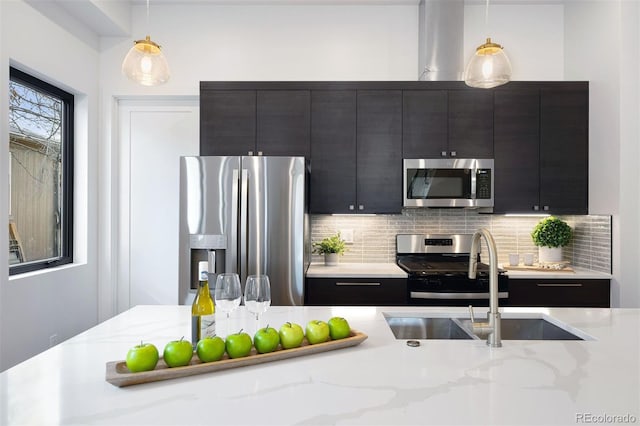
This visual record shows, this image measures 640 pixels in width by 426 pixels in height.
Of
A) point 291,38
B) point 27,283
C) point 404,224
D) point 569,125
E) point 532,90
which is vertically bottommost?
point 27,283

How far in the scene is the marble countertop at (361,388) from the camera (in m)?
0.97

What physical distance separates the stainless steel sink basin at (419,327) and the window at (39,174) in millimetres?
2523

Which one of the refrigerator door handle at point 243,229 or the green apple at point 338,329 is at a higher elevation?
the refrigerator door handle at point 243,229

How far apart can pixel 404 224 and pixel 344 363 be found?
2654mm

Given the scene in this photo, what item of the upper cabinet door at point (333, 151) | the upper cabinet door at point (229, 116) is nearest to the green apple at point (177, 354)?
the upper cabinet door at point (333, 151)

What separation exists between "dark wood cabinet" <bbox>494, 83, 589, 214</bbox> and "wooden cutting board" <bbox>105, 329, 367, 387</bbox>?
102 inches

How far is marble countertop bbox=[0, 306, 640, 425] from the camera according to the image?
0.97 meters

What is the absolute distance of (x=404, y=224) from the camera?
3.84 m

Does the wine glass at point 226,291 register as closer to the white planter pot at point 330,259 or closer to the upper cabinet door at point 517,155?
the white planter pot at point 330,259

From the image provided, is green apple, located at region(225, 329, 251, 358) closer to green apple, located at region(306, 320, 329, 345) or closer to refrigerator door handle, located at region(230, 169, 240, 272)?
green apple, located at region(306, 320, 329, 345)

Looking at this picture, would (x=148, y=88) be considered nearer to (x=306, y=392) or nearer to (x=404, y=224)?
(x=404, y=224)

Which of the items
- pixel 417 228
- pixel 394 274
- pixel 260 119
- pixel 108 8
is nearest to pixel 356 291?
pixel 394 274

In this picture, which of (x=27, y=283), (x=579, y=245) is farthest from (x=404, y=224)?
(x=27, y=283)

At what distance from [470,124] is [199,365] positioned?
9.92 feet
